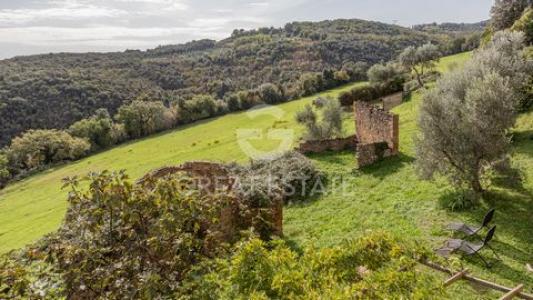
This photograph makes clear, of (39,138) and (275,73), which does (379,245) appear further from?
(275,73)

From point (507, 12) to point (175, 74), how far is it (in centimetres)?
8930

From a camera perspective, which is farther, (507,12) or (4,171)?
(4,171)

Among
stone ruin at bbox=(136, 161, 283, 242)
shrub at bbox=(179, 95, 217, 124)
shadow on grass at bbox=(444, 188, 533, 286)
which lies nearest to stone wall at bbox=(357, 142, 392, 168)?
shadow on grass at bbox=(444, 188, 533, 286)

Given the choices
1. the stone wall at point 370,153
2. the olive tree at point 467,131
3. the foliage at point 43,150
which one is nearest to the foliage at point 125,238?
the olive tree at point 467,131

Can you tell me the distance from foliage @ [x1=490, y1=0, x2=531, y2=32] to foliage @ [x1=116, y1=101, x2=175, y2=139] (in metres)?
51.2

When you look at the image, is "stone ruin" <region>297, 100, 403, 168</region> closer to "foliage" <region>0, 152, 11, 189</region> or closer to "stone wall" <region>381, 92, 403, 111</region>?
"stone wall" <region>381, 92, 403, 111</region>

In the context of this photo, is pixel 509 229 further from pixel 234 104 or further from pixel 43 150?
pixel 43 150

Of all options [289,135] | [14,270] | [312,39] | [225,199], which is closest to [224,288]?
[225,199]

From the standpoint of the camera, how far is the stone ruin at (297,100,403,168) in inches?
849

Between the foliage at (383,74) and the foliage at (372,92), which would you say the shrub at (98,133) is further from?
the foliage at (383,74)

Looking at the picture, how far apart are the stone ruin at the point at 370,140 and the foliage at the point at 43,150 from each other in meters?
50.7

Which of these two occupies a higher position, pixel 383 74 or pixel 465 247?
pixel 383 74

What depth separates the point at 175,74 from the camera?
11481 cm

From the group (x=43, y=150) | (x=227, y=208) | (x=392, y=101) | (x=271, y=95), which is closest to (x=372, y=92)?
(x=392, y=101)
